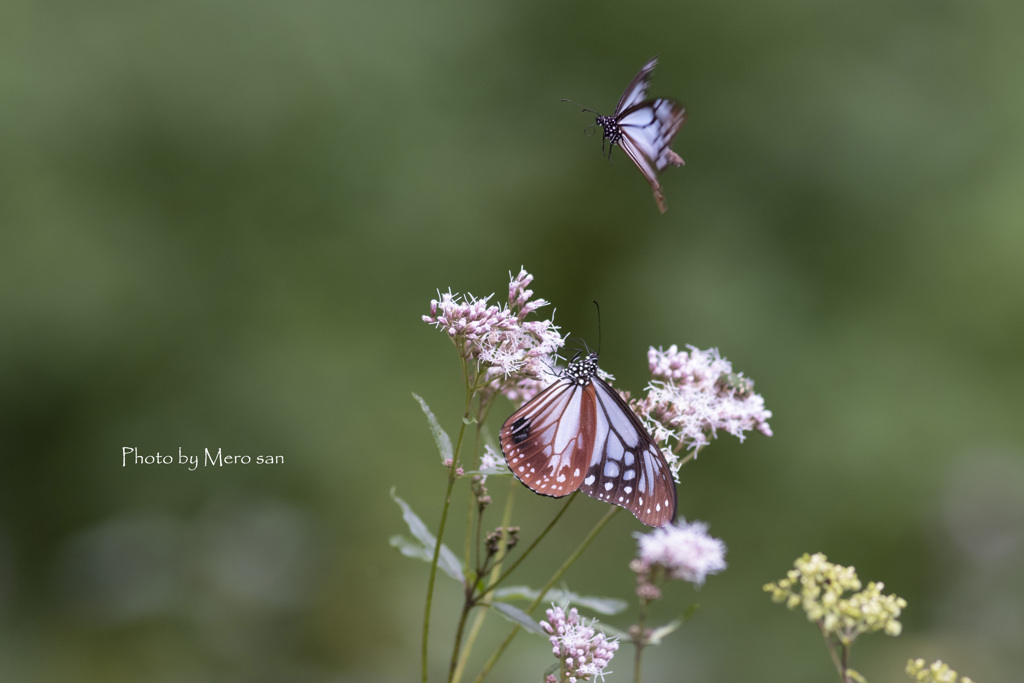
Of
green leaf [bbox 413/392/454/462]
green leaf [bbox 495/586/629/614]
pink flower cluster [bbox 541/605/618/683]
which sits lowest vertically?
pink flower cluster [bbox 541/605/618/683]

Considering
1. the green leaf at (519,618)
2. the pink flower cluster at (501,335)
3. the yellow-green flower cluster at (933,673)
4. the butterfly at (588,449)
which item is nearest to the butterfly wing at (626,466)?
the butterfly at (588,449)

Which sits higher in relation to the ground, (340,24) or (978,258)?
(340,24)

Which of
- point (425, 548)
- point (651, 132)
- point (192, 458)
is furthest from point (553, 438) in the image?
point (192, 458)

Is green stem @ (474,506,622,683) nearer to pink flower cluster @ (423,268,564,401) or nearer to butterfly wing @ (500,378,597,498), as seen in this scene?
butterfly wing @ (500,378,597,498)

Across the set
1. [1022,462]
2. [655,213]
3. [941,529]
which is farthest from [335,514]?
[1022,462]

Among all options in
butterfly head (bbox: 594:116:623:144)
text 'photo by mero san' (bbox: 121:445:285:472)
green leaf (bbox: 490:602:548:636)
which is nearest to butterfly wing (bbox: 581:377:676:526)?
green leaf (bbox: 490:602:548:636)

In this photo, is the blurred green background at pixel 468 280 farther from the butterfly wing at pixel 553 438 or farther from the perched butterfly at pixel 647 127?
the butterfly wing at pixel 553 438

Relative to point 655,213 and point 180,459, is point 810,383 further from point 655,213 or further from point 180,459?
point 180,459

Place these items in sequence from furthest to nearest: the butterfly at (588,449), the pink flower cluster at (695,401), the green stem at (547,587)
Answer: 1. the pink flower cluster at (695,401)
2. the butterfly at (588,449)
3. the green stem at (547,587)
